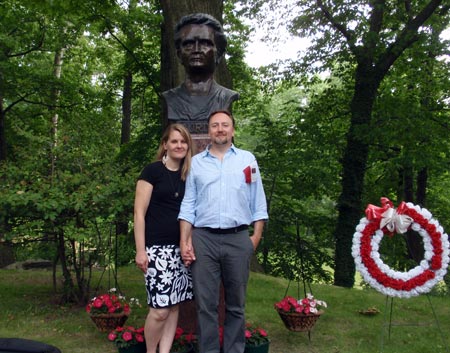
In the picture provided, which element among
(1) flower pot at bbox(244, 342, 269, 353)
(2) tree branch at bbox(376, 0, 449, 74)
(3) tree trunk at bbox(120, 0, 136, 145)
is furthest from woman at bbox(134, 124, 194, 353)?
(2) tree branch at bbox(376, 0, 449, 74)

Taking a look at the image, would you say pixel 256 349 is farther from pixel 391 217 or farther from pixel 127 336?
pixel 391 217

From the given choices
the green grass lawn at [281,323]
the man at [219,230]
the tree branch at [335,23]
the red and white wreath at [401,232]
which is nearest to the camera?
the man at [219,230]

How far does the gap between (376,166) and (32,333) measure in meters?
12.6

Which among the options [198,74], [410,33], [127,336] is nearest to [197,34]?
[198,74]

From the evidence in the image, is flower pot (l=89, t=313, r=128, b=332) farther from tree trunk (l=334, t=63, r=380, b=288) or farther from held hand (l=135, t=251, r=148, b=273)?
tree trunk (l=334, t=63, r=380, b=288)

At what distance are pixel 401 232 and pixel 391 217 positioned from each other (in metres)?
0.14

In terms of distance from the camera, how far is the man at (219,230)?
3230 mm

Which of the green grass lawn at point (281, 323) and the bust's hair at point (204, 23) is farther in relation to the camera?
the green grass lawn at point (281, 323)

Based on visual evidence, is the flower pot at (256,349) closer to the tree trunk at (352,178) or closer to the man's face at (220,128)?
the man's face at (220,128)

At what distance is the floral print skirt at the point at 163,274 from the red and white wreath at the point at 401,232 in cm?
159

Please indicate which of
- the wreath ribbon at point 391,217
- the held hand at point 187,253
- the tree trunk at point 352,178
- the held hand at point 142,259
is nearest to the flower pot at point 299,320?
the wreath ribbon at point 391,217

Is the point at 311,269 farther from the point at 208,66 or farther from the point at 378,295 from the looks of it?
the point at 208,66

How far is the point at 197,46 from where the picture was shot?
13.7 feet

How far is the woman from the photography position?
132 inches
